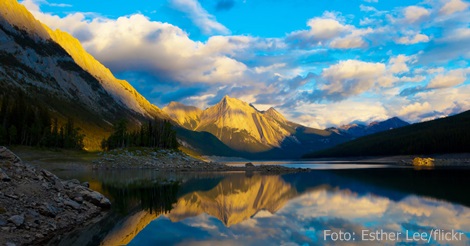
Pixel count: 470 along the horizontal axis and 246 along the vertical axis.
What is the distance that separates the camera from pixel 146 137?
137375mm

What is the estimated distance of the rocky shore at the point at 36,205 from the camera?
63.7ft

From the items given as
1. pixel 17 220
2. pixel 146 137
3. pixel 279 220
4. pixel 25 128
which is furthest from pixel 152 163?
pixel 17 220

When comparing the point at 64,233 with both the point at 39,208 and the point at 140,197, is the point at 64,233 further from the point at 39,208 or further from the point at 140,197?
the point at 140,197

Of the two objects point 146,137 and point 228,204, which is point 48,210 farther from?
point 146,137

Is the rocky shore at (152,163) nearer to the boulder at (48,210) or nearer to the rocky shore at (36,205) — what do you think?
the rocky shore at (36,205)

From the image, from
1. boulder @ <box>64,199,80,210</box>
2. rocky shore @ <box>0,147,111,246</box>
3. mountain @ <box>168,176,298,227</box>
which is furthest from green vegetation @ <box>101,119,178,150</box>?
boulder @ <box>64,199,80,210</box>

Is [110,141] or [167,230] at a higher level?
[110,141]

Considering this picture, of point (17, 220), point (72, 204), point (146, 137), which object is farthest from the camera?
point (146, 137)

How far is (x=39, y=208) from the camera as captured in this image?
23.3 metres

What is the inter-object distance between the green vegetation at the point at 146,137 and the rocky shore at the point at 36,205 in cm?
10378

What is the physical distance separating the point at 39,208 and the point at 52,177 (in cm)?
928

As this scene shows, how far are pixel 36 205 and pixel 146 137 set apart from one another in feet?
381

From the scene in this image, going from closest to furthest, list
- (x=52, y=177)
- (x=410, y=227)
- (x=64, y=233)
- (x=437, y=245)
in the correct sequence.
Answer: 1. (x=437, y=245)
2. (x=64, y=233)
3. (x=410, y=227)
4. (x=52, y=177)

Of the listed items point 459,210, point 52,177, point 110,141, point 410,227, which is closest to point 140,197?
point 52,177
